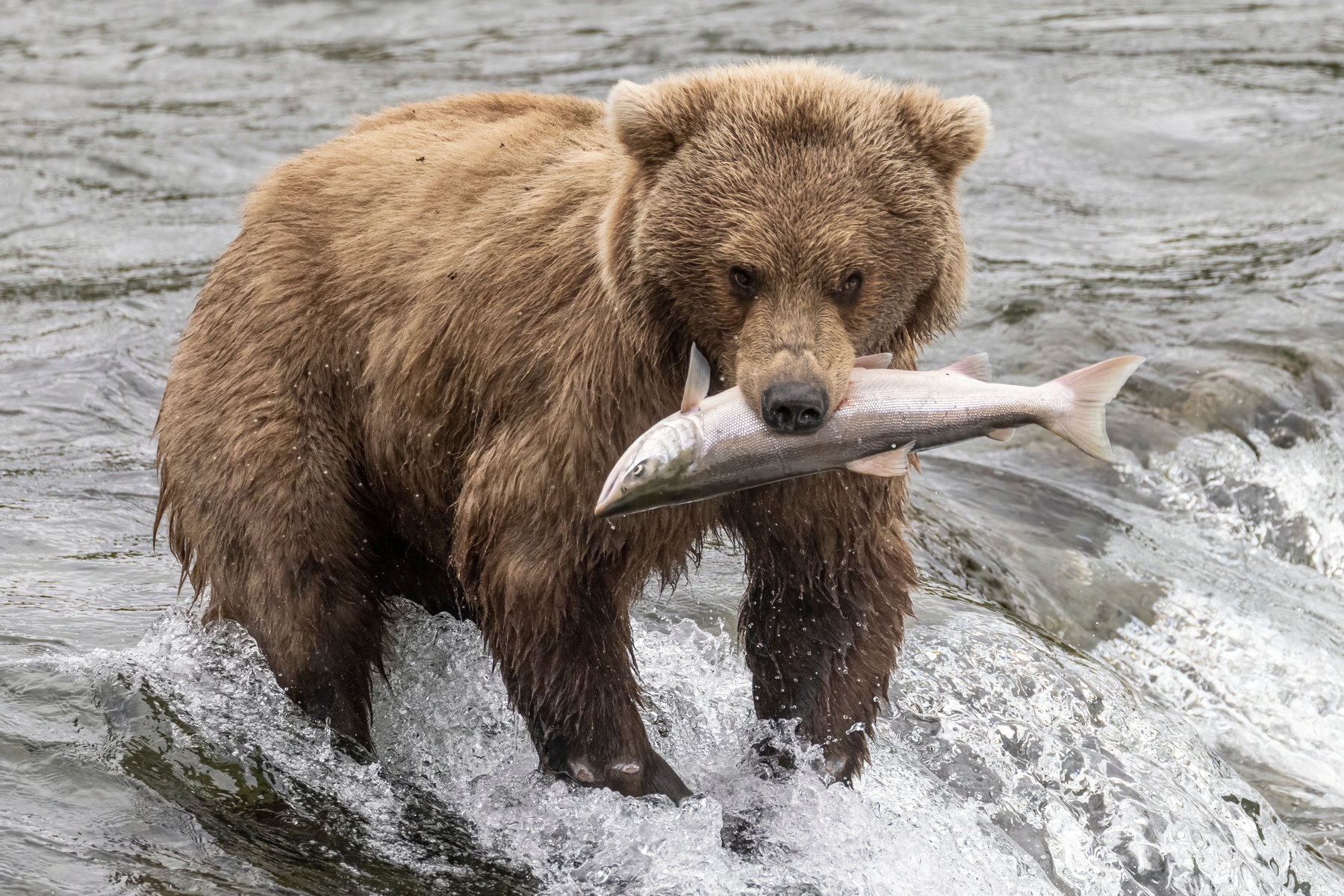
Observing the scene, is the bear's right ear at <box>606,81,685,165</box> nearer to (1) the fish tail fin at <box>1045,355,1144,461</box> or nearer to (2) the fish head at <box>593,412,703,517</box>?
(2) the fish head at <box>593,412,703,517</box>

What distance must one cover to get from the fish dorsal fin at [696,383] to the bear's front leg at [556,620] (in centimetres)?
55

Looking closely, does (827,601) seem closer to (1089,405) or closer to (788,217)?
(1089,405)

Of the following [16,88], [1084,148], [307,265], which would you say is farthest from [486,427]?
[16,88]

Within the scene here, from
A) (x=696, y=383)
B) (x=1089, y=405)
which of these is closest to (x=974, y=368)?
(x=1089, y=405)

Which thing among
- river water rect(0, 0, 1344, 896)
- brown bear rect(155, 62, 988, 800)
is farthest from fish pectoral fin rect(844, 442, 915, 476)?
river water rect(0, 0, 1344, 896)

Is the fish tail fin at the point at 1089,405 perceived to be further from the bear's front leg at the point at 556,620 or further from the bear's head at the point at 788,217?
the bear's front leg at the point at 556,620

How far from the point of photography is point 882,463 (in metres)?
3.80

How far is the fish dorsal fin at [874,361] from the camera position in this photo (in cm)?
376

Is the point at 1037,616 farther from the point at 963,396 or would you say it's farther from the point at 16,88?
the point at 16,88

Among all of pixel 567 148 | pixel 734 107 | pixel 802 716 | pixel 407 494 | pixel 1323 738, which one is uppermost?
pixel 734 107

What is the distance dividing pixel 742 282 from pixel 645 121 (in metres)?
0.47

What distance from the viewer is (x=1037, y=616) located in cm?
658

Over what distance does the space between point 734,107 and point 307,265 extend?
1666 mm

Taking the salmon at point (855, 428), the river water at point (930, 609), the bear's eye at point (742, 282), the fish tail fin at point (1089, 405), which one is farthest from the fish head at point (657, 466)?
the river water at point (930, 609)
